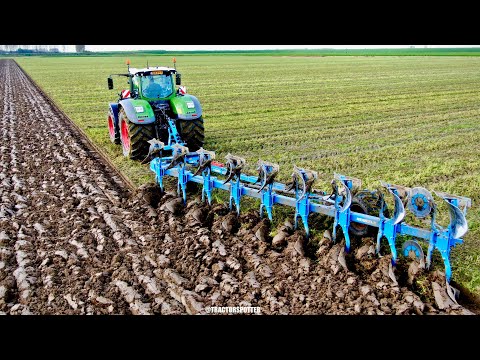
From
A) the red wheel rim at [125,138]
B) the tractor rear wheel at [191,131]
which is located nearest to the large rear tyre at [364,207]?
the tractor rear wheel at [191,131]

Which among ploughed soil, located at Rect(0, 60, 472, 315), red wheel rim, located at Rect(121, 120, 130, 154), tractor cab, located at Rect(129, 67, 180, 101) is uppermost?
tractor cab, located at Rect(129, 67, 180, 101)

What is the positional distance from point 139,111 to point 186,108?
94 cm

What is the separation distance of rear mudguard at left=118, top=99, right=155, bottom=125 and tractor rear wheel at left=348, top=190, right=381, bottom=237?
488 centimetres

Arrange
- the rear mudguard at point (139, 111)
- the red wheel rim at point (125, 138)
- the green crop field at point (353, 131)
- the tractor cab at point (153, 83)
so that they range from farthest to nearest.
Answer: the red wheel rim at point (125, 138) < the tractor cab at point (153, 83) < the rear mudguard at point (139, 111) < the green crop field at point (353, 131)

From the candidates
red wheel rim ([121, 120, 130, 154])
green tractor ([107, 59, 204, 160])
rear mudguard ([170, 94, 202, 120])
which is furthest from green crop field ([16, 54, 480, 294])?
rear mudguard ([170, 94, 202, 120])

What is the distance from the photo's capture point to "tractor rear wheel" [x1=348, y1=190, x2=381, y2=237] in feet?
19.8

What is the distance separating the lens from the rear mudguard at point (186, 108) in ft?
32.3

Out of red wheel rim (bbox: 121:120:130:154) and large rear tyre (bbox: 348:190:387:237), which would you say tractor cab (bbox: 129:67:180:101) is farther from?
large rear tyre (bbox: 348:190:387:237)

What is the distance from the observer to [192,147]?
406 inches

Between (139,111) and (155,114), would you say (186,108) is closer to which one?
(155,114)

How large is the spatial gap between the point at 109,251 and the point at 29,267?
0.92m

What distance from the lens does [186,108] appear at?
9875 millimetres

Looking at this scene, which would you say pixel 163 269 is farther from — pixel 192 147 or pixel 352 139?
pixel 352 139

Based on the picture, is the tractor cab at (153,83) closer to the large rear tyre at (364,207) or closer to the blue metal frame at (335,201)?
the blue metal frame at (335,201)
